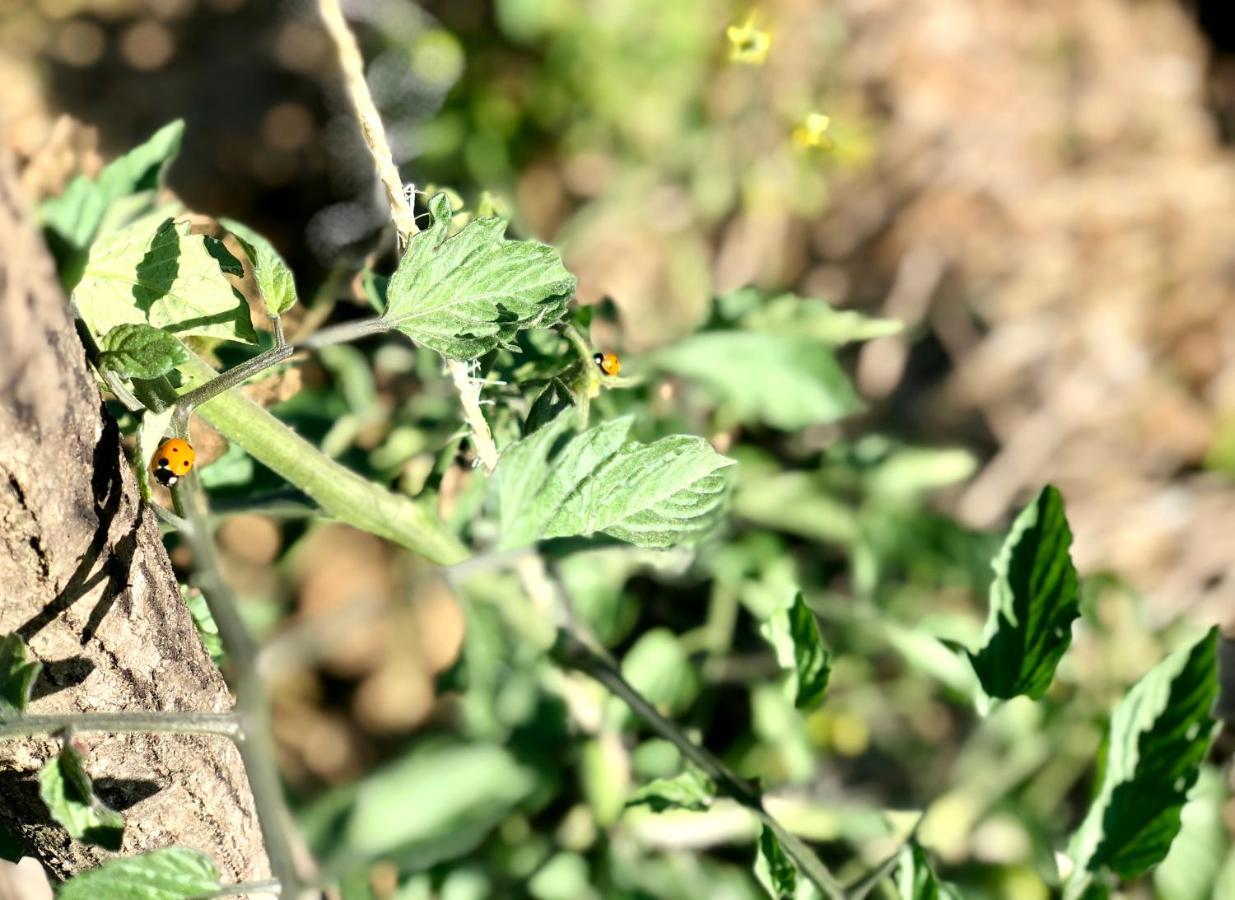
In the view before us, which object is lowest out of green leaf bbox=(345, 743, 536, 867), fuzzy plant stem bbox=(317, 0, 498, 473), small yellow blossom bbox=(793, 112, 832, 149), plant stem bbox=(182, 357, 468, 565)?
green leaf bbox=(345, 743, 536, 867)

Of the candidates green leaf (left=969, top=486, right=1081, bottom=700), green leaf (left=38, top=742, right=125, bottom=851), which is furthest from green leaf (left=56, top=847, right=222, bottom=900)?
green leaf (left=969, top=486, right=1081, bottom=700)

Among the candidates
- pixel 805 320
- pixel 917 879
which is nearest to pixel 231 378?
pixel 917 879

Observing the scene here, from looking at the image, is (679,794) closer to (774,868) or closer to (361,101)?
(774,868)

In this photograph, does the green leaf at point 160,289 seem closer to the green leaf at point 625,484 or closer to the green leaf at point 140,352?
the green leaf at point 140,352

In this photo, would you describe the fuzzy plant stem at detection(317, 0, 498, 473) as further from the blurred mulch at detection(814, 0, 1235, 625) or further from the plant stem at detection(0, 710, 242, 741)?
the blurred mulch at detection(814, 0, 1235, 625)

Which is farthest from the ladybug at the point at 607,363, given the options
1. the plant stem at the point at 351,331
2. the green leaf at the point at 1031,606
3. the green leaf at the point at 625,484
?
the green leaf at the point at 1031,606
